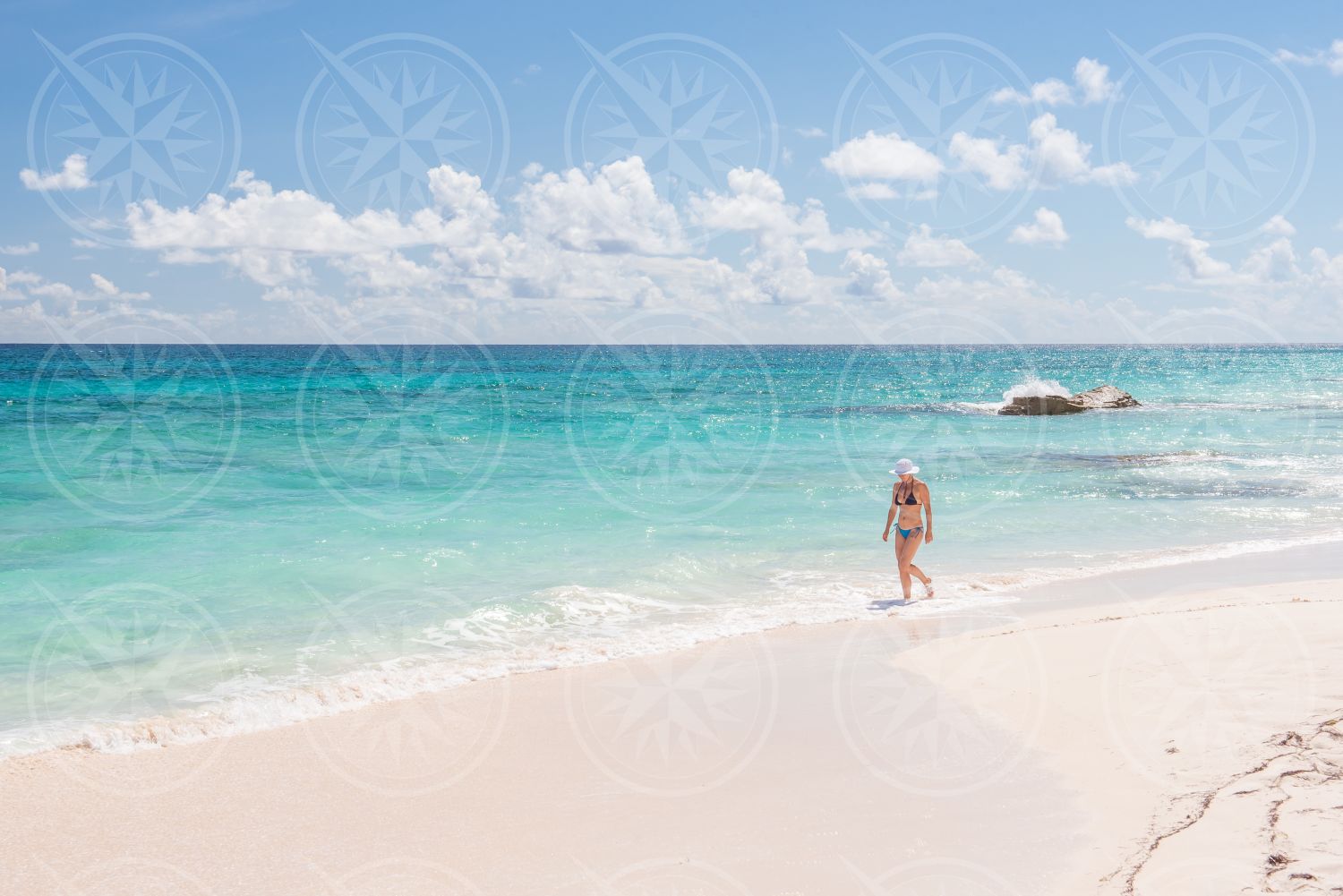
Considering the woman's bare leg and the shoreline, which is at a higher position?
the woman's bare leg

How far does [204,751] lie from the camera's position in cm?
593

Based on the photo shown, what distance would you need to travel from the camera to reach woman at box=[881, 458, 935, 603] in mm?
9805

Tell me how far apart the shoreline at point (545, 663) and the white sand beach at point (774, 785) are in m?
0.25

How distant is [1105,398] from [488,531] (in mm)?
32953

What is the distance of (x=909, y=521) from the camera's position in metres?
9.96

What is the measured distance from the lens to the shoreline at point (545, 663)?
246 inches

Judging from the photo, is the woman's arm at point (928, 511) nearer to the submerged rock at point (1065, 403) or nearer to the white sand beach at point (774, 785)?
the white sand beach at point (774, 785)

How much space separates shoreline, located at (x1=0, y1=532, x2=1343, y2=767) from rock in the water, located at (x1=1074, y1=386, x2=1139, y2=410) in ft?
88.2

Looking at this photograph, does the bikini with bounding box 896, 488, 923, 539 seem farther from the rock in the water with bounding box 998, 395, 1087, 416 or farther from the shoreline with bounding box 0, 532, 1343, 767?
the rock in the water with bounding box 998, 395, 1087, 416

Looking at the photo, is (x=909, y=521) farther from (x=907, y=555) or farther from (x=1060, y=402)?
(x=1060, y=402)

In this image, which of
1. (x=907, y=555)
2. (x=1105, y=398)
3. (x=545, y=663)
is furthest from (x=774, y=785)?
(x=1105, y=398)

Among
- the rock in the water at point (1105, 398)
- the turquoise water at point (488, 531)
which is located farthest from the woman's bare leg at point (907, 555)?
the rock in the water at point (1105, 398)

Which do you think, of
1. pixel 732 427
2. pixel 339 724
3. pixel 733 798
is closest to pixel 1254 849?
pixel 733 798

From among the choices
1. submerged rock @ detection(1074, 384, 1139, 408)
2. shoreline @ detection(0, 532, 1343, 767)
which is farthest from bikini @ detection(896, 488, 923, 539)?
submerged rock @ detection(1074, 384, 1139, 408)
